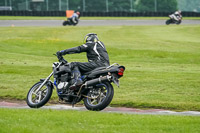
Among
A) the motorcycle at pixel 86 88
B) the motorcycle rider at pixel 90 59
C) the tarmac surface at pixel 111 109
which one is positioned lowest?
the tarmac surface at pixel 111 109

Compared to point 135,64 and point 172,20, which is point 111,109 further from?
point 172,20

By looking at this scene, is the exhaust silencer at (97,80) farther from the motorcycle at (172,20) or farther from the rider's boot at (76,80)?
the motorcycle at (172,20)

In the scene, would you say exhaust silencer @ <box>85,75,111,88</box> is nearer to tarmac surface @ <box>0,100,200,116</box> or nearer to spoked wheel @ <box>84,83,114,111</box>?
spoked wheel @ <box>84,83,114,111</box>

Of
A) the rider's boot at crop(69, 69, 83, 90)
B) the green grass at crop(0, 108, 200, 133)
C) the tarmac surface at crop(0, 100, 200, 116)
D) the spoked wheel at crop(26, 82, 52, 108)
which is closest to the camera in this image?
the green grass at crop(0, 108, 200, 133)

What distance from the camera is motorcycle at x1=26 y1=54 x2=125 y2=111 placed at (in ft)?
32.7

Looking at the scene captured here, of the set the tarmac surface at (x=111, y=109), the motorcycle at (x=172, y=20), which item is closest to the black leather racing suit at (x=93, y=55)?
the tarmac surface at (x=111, y=109)

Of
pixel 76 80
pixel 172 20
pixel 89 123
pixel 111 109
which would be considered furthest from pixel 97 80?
pixel 172 20

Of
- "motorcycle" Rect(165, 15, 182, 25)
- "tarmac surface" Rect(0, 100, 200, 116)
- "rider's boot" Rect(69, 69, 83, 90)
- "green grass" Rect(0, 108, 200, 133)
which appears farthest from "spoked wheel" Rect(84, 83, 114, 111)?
"motorcycle" Rect(165, 15, 182, 25)

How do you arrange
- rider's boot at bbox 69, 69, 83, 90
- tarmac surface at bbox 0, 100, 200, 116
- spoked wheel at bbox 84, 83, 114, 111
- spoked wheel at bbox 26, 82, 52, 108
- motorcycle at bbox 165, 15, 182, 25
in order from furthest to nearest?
motorcycle at bbox 165, 15, 182, 25 < tarmac surface at bbox 0, 100, 200, 116 < spoked wheel at bbox 26, 82, 52, 108 < rider's boot at bbox 69, 69, 83, 90 < spoked wheel at bbox 84, 83, 114, 111

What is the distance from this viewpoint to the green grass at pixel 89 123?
775cm

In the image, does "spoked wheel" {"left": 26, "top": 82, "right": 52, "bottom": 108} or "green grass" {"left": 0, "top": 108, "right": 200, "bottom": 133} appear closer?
"green grass" {"left": 0, "top": 108, "right": 200, "bottom": 133}

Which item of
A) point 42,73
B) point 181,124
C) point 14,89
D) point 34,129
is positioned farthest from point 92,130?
point 42,73

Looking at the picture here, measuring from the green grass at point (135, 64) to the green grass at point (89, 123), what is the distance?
3.08 meters

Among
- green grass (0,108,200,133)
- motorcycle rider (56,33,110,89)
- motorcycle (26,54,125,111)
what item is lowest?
green grass (0,108,200,133)
